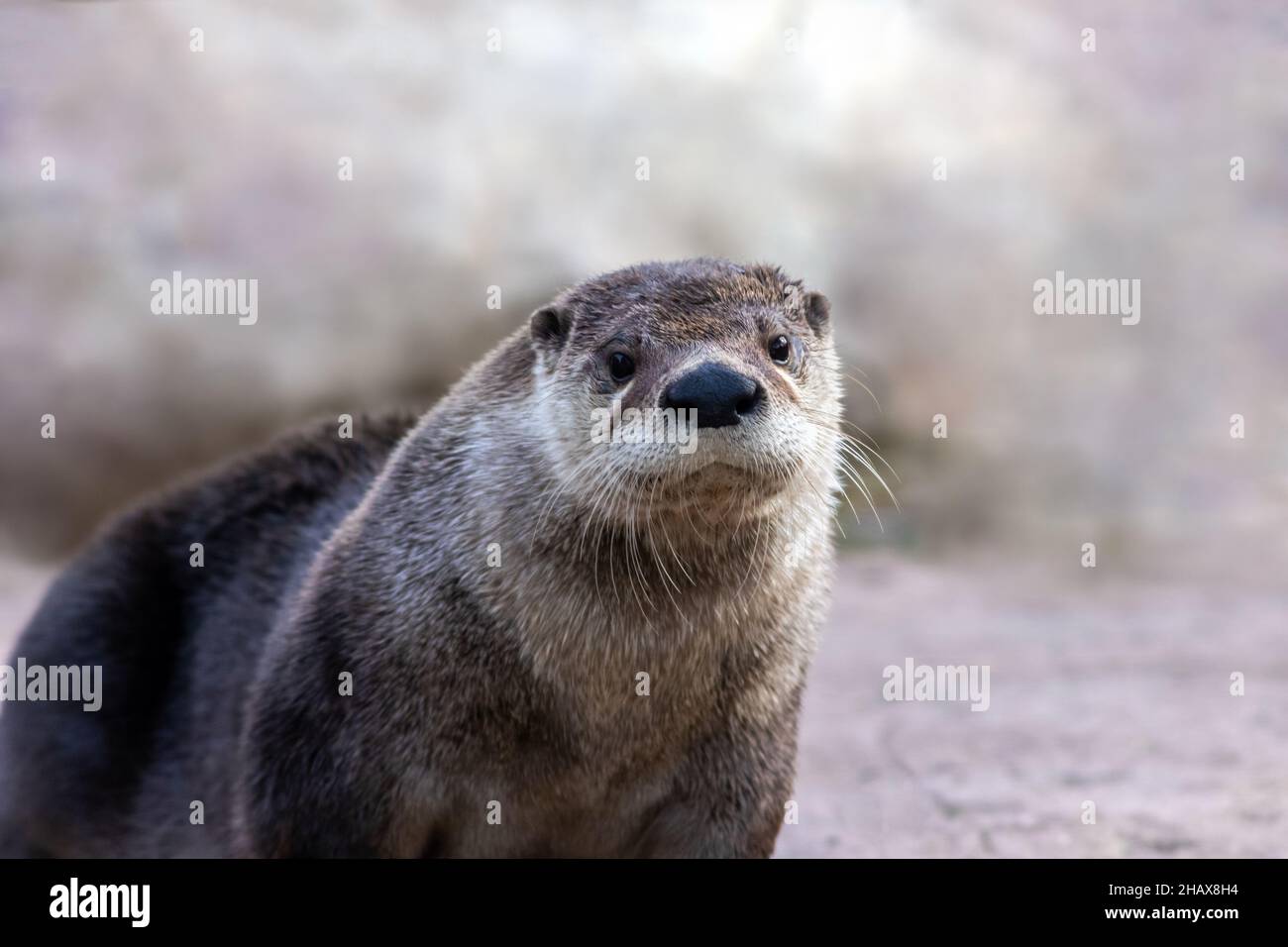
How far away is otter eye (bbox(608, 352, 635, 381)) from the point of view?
3.34 m

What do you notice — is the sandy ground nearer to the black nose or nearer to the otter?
the otter

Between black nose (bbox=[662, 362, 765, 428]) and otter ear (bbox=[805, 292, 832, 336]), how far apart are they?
0.82 m

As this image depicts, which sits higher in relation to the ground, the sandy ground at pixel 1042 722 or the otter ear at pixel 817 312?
the otter ear at pixel 817 312

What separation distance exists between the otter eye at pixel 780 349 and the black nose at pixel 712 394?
0.44m

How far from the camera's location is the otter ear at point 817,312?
380cm

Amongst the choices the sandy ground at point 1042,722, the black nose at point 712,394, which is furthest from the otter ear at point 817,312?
the sandy ground at point 1042,722

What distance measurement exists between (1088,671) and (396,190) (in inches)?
185

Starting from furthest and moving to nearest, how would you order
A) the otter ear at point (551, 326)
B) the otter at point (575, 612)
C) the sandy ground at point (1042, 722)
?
the sandy ground at point (1042, 722), the otter ear at point (551, 326), the otter at point (575, 612)

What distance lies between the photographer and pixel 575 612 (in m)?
3.41

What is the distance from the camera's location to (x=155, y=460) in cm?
842

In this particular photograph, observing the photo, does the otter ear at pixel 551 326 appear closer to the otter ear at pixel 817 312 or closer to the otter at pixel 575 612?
the otter at pixel 575 612

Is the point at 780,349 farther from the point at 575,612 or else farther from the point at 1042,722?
the point at 1042,722

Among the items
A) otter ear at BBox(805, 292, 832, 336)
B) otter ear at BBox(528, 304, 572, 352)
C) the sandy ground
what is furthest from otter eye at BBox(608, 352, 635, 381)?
the sandy ground
